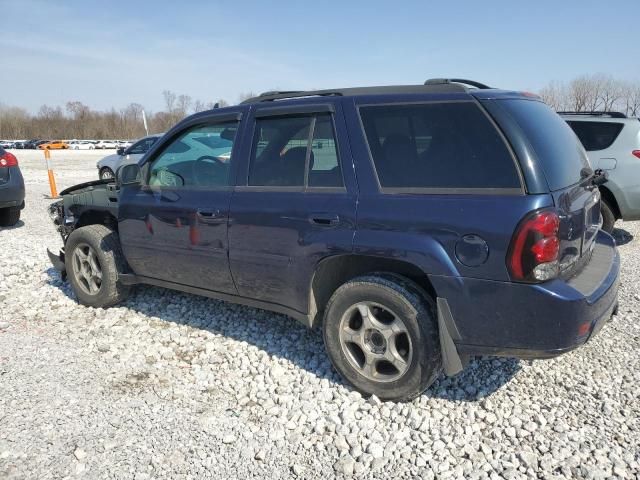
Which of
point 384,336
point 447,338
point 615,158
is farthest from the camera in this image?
point 615,158

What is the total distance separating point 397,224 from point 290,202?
2.61 ft

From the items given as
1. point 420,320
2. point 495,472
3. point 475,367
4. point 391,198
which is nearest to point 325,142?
point 391,198

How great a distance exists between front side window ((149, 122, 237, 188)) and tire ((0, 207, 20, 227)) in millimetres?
6296

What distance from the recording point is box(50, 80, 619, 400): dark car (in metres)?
2.67

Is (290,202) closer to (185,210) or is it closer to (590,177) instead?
(185,210)

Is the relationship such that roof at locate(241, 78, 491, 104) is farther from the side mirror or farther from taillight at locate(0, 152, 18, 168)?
taillight at locate(0, 152, 18, 168)

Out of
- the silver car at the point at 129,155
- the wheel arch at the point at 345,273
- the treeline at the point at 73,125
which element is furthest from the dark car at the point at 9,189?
the treeline at the point at 73,125

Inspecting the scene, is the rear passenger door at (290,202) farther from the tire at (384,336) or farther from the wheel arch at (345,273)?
the tire at (384,336)

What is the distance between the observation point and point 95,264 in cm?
483

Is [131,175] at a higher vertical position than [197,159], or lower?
lower

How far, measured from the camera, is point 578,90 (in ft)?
136

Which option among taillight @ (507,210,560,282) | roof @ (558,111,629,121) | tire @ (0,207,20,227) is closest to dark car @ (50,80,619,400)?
taillight @ (507,210,560,282)

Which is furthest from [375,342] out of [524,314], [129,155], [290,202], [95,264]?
[129,155]

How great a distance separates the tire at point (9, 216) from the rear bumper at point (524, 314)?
8835 millimetres
